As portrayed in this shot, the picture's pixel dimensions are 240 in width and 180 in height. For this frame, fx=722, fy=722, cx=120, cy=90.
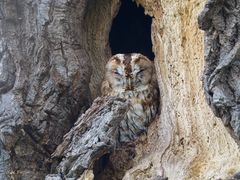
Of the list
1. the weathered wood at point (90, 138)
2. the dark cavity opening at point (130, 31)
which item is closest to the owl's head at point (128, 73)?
the dark cavity opening at point (130, 31)

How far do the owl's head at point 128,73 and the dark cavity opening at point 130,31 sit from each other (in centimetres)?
41

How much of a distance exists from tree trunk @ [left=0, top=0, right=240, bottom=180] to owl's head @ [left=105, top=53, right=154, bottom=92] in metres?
0.16

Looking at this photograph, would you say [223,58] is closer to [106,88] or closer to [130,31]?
[106,88]

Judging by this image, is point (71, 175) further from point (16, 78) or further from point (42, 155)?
point (16, 78)

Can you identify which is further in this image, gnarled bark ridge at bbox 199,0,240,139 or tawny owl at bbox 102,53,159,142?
tawny owl at bbox 102,53,159,142

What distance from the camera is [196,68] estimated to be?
9.44 feet

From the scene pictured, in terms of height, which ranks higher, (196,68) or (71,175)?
(196,68)

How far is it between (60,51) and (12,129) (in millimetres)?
412

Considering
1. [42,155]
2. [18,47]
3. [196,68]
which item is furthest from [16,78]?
[196,68]

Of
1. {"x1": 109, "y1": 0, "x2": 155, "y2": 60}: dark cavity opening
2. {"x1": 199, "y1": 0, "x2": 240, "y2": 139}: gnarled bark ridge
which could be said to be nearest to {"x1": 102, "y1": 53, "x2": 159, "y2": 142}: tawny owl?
{"x1": 109, "y1": 0, "x2": 155, "y2": 60}: dark cavity opening

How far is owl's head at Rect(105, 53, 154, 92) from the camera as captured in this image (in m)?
3.46

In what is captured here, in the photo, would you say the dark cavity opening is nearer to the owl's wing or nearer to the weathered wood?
the owl's wing

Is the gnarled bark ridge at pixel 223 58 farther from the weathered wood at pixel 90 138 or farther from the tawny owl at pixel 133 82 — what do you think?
the tawny owl at pixel 133 82

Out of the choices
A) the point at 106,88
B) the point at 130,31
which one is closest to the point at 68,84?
the point at 106,88
